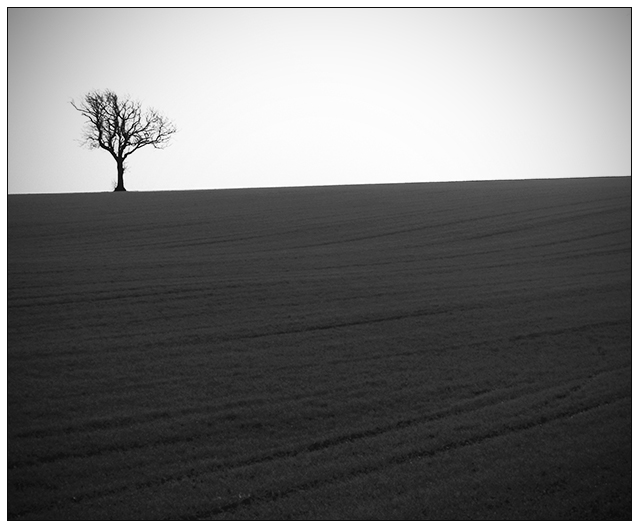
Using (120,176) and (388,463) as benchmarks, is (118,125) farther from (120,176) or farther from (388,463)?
(388,463)

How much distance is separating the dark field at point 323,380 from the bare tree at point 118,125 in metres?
22.1

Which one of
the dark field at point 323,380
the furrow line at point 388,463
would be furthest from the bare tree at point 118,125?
the furrow line at point 388,463

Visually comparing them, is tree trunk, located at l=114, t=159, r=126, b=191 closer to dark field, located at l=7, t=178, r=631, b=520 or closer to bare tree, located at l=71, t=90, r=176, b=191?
bare tree, located at l=71, t=90, r=176, b=191

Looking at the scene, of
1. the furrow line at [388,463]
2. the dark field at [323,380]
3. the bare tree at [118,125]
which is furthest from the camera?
the bare tree at [118,125]

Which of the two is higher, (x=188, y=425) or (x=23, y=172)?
(x=23, y=172)

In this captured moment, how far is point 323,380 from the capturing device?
1093cm

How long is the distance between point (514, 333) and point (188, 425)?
7.46 metres

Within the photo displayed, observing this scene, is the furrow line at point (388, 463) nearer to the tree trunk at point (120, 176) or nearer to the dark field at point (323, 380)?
the dark field at point (323, 380)

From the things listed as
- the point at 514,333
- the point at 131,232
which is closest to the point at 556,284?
the point at 514,333

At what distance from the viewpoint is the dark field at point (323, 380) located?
7.76 m

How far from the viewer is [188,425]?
9.41 metres

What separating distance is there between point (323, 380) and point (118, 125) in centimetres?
3774

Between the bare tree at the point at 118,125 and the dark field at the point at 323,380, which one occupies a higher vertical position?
the bare tree at the point at 118,125
